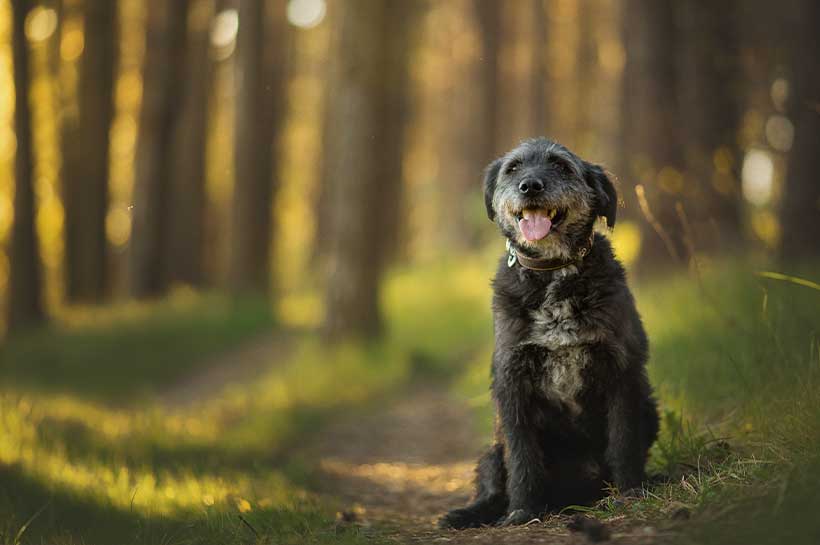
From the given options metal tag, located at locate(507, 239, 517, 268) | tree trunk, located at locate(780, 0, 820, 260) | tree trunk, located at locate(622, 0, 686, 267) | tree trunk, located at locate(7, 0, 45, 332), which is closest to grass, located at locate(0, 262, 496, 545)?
tree trunk, located at locate(7, 0, 45, 332)

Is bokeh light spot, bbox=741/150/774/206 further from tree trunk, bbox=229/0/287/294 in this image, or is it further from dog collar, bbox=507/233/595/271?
dog collar, bbox=507/233/595/271

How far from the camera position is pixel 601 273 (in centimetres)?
465

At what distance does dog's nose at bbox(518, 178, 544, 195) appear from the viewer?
464 cm

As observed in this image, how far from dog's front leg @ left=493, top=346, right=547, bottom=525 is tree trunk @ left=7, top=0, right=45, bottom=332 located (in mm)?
13507

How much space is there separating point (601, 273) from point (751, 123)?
10822mm

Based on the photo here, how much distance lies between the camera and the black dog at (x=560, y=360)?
14.7 feet

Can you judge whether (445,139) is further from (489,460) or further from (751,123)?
(489,460)

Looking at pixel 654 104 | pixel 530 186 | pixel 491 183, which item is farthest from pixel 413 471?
pixel 654 104

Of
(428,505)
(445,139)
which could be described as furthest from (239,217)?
(445,139)

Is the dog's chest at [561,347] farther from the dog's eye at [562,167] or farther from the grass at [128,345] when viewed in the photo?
the grass at [128,345]

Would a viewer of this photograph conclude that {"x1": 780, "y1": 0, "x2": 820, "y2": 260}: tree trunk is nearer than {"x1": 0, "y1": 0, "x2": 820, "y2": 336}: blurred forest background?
Yes

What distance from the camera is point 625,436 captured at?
4.44 meters

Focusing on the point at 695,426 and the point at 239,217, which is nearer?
the point at 695,426

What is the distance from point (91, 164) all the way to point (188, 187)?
2.02m
